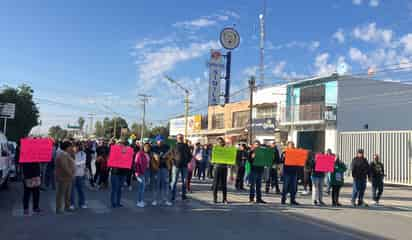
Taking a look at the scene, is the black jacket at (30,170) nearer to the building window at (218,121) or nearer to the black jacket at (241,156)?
the black jacket at (241,156)

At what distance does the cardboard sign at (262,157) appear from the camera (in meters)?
13.6

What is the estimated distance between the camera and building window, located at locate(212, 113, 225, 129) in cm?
5431

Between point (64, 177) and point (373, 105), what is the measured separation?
30402mm

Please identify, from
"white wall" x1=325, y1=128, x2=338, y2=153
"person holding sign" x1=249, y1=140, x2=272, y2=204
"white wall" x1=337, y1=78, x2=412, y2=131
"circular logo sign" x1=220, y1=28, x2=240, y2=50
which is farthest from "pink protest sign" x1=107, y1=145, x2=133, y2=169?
"circular logo sign" x1=220, y1=28, x2=240, y2=50

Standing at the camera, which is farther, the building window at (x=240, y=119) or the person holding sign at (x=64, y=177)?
the building window at (x=240, y=119)

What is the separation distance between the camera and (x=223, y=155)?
533 inches

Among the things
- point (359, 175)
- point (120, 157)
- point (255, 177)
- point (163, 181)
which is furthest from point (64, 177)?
point (359, 175)

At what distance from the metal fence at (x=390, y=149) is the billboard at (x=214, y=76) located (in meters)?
20.7

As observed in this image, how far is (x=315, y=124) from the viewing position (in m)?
36.5

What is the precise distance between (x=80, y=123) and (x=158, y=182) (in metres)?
135

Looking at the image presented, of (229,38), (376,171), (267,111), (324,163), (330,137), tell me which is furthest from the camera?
(229,38)

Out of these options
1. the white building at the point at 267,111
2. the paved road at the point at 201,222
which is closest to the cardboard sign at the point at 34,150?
the paved road at the point at 201,222

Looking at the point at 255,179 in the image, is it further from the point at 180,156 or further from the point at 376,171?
the point at 376,171

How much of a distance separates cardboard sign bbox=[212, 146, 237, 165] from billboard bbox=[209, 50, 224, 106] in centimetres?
3397
